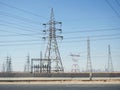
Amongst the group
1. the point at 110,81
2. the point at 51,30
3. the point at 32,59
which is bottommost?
the point at 110,81

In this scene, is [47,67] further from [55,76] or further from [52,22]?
Result: [52,22]

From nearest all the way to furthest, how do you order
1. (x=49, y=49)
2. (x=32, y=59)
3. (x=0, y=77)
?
1. (x=49, y=49)
2. (x=0, y=77)
3. (x=32, y=59)

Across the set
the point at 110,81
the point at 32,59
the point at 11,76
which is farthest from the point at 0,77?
the point at 110,81

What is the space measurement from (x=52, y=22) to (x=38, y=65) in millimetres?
12266

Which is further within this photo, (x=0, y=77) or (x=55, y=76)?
(x=0, y=77)

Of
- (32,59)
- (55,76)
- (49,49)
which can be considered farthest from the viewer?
(32,59)

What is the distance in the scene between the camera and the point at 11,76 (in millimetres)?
56750

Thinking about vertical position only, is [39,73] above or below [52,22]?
below

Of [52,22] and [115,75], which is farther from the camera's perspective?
[115,75]

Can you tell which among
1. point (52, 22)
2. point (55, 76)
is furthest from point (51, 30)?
point (55, 76)

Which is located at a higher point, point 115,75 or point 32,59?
point 32,59

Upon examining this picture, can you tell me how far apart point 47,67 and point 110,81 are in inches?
607

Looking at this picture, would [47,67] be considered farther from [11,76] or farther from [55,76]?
[11,76]

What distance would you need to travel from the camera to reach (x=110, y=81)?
4519cm
